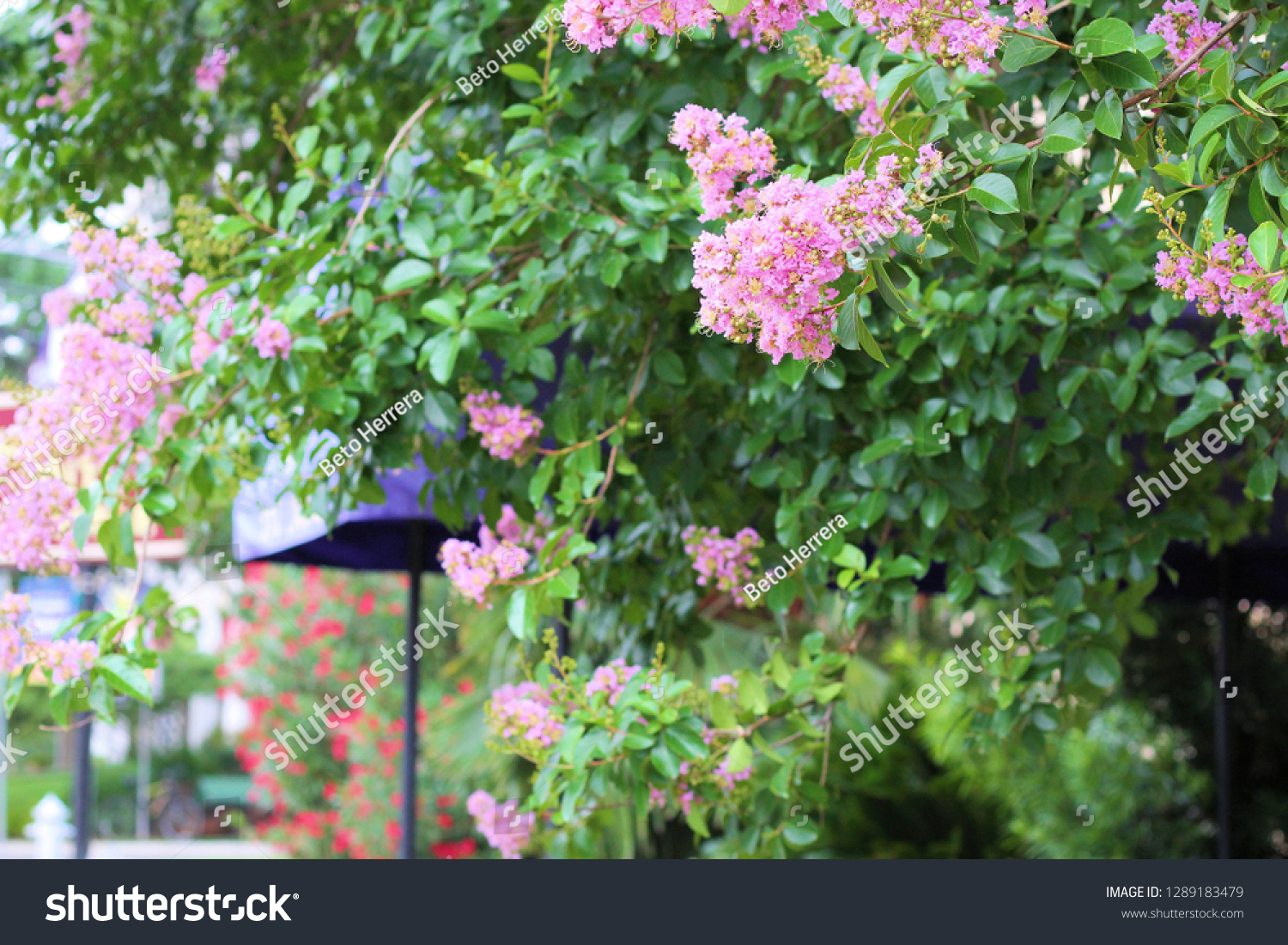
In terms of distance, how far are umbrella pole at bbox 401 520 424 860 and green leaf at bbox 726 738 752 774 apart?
129 centimetres

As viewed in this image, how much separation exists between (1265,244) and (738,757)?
118 cm

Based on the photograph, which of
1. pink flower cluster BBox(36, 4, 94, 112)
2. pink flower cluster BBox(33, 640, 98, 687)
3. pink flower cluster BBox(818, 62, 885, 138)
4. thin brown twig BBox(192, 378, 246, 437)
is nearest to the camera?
pink flower cluster BBox(818, 62, 885, 138)

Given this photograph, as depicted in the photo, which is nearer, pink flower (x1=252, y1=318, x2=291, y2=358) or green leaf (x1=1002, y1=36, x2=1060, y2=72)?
green leaf (x1=1002, y1=36, x2=1060, y2=72)

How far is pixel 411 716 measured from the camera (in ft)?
10.5

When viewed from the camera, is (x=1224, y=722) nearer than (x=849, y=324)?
No

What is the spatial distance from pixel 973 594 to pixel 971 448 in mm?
311

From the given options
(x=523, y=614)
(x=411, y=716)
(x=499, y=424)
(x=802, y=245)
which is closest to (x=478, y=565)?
(x=523, y=614)

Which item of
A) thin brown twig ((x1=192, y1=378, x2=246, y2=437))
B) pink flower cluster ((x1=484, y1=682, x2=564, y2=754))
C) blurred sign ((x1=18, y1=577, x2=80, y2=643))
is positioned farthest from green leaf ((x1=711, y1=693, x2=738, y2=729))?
blurred sign ((x1=18, y1=577, x2=80, y2=643))

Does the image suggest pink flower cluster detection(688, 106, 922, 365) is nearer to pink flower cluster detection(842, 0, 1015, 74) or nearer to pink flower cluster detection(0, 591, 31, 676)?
pink flower cluster detection(842, 0, 1015, 74)

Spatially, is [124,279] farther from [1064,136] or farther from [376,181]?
[1064,136]

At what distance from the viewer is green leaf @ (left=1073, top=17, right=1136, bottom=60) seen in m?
1.10

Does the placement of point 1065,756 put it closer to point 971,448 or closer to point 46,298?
point 971,448

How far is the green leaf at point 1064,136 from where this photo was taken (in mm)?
1083

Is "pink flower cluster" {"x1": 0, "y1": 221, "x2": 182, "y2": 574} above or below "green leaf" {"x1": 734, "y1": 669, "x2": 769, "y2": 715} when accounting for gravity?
above
